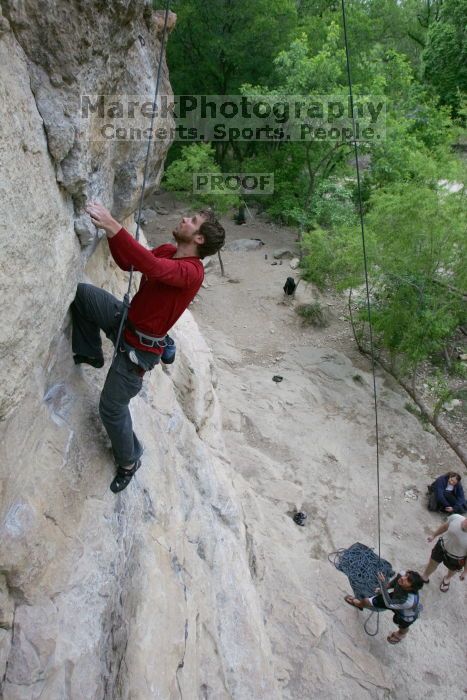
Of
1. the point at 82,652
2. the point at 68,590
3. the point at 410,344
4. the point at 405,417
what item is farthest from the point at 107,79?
the point at 405,417

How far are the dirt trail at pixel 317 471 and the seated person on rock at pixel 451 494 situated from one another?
13.5 inches

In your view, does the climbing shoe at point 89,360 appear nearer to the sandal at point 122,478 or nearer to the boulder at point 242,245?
the sandal at point 122,478

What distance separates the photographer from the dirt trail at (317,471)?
17.1ft

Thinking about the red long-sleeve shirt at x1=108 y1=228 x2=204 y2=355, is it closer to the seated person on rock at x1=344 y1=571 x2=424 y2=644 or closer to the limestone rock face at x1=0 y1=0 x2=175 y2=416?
the limestone rock face at x1=0 y1=0 x2=175 y2=416

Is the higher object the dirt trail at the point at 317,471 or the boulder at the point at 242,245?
the boulder at the point at 242,245

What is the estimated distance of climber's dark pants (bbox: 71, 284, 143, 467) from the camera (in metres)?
3.07

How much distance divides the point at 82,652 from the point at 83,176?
104 inches

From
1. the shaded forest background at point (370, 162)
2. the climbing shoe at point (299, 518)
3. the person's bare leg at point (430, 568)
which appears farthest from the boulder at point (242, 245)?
the person's bare leg at point (430, 568)

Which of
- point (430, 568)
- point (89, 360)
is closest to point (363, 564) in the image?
point (430, 568)

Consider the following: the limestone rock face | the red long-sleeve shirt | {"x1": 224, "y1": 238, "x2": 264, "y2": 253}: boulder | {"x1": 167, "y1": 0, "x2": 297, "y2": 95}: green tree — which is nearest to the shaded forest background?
{"x1": 167, "y1": 0, "x2": 297, "y2": 95}: green tree

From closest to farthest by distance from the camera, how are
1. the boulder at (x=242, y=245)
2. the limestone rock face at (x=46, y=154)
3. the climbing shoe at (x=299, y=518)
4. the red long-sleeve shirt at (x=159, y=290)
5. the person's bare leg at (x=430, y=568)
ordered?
1. the limestone rock face at (x=46, y=154)
2. the red long-sleeve shirt at (x=159, y=290)
3. the person's bare leg at (x=430, y=568)
4. the climbing shoe at (x=299, y=518)
5. the boulder at (x=242, y=245)

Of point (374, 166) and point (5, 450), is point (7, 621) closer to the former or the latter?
point (5, 450)

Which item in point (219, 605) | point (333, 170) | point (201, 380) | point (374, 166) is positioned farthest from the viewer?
point (333, 170)

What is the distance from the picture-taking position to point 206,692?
3.38 metres
